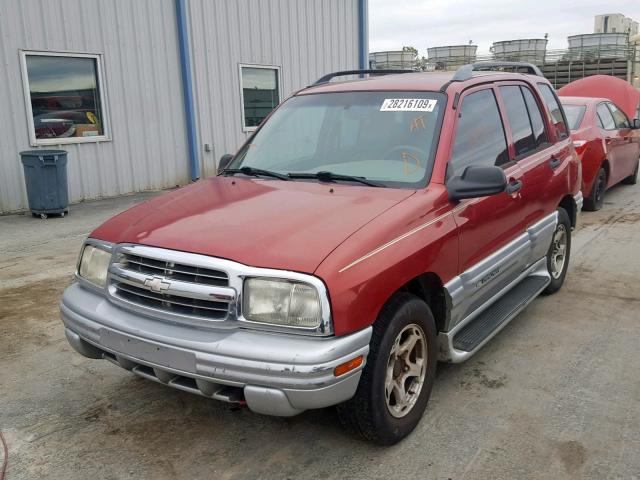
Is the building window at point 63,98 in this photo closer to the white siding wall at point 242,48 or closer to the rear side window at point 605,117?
the white siding wall at point 242,48

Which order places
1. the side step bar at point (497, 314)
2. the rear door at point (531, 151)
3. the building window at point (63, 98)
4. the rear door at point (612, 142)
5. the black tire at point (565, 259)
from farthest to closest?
the building window at point (63, 98) → the rear door at point (612, 142) → the black tire at point (565, 259) → the rear door at point (531, 151) → the side step bar at point (497, 314)

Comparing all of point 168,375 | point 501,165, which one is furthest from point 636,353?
point 168,375

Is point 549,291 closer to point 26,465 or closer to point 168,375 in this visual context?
point 168,375

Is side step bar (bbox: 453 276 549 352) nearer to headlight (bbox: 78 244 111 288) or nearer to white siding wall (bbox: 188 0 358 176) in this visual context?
headlight (bbox: 78 244 111 288)

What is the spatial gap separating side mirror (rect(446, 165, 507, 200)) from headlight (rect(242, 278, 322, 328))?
3.96 ft

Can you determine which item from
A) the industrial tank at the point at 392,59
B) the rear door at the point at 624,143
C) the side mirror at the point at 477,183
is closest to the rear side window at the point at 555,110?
the side mirror at the point at 477,183

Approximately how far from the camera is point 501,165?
4055mm

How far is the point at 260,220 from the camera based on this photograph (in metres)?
3.02

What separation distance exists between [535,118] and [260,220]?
9.35 ft

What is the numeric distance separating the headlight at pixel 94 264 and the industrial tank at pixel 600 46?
28706 mm

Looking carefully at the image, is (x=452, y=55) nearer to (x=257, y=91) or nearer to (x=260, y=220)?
(x=257, y=91)

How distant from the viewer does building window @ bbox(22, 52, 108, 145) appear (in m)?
9.41

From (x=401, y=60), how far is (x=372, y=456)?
2505cm

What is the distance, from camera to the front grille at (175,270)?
271 cm
